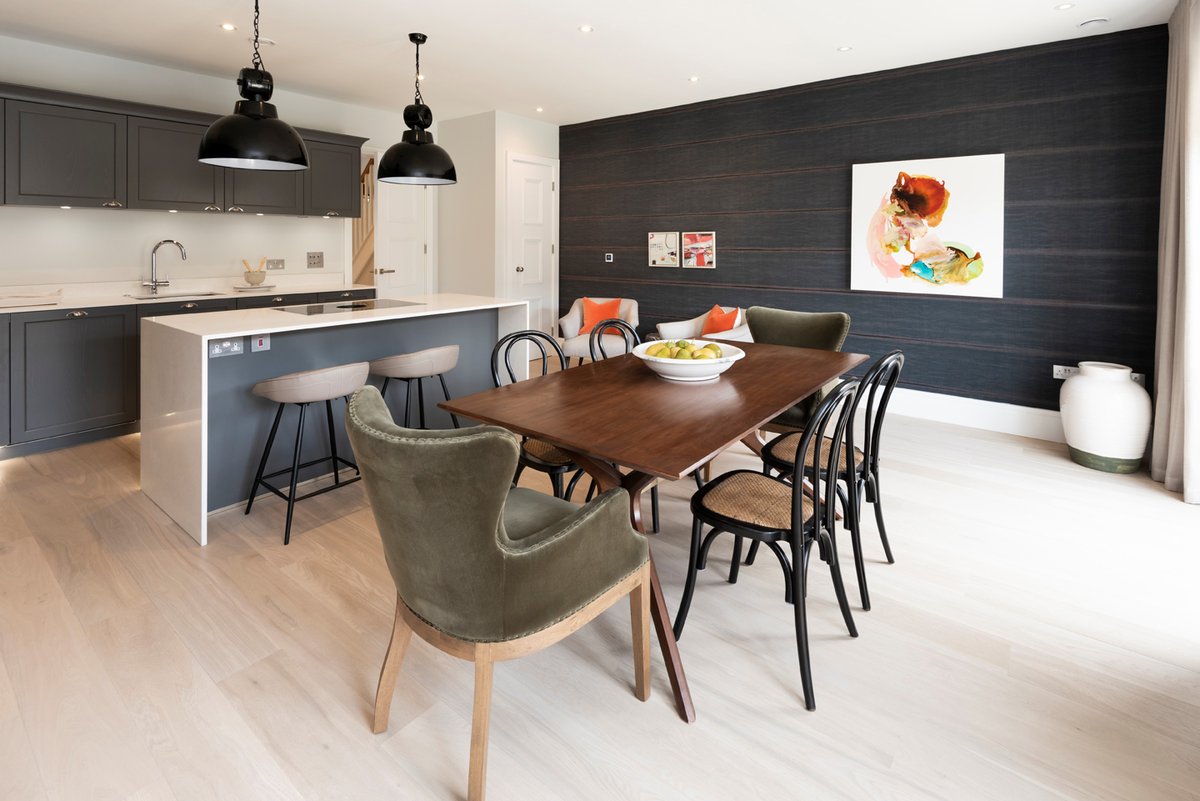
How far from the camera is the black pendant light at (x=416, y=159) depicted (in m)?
3.87

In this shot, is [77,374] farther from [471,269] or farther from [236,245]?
[471,269]

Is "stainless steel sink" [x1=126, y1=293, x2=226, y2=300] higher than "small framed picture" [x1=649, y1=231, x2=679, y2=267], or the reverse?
"small framed picture" [x1=649, y1=231, x2=679, y2=267]

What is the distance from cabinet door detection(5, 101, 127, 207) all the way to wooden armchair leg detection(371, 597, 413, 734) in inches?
164

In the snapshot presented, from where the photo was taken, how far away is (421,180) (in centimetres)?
394

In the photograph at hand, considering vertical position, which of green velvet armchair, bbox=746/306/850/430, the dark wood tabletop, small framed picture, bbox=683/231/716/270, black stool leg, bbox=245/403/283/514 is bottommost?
black stool leg, bbox=245/403/283/514

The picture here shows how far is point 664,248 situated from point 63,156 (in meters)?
4.60

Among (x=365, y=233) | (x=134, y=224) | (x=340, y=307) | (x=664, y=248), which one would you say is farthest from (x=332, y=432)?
(x=365, y=233)

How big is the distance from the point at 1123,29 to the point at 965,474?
2.90m

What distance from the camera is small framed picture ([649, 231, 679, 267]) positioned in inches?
254

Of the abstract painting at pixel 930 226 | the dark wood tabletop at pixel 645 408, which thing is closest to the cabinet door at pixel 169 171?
the dark wood tabletop at pixel 645 408

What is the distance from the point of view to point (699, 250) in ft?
20.6

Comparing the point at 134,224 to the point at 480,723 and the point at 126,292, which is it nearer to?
the point at 126,292

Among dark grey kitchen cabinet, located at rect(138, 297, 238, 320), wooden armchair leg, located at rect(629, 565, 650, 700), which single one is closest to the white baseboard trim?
wooden armchair leg, located at rect(629, 565, 650, 700)

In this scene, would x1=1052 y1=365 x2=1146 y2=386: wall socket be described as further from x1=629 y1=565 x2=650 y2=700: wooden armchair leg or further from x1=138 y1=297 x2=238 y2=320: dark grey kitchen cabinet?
x1=138 y1=297 x2=238 y2=320: dark grey kitchen cabinet
